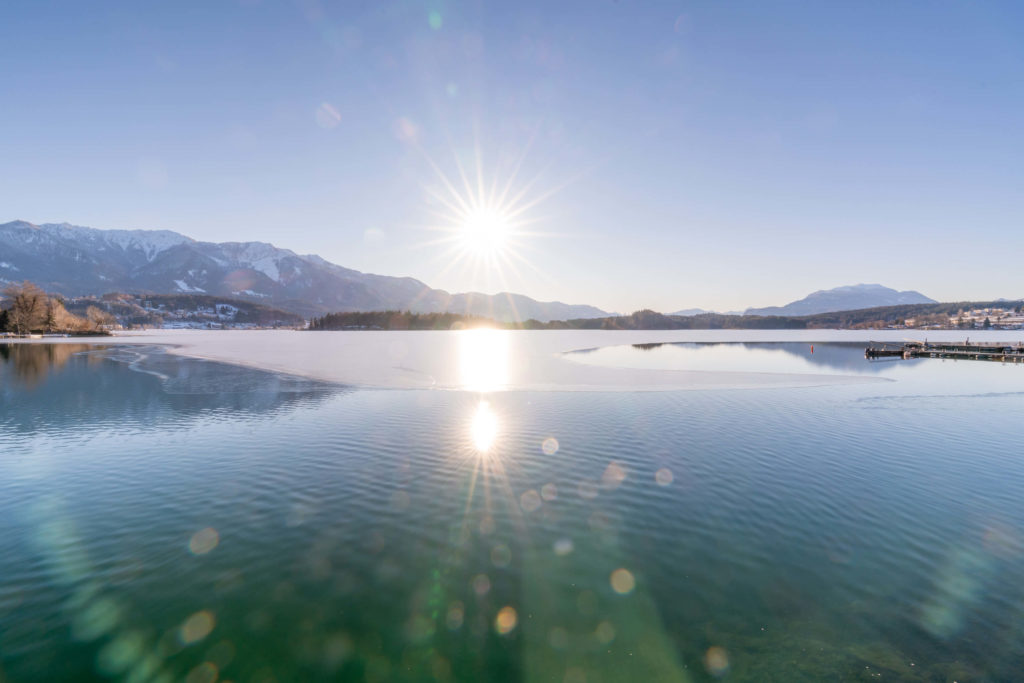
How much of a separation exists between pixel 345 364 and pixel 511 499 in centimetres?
6899

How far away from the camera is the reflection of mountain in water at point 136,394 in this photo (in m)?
36.2

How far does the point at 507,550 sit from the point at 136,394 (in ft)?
163

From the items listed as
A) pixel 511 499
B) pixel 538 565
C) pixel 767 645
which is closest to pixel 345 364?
pixel 511 499

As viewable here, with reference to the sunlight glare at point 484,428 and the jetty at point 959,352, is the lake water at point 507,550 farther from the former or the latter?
the jetty at point 959,352

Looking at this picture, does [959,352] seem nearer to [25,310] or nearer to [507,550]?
[507,550]

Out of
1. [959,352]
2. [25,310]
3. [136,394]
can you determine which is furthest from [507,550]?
[25,310]

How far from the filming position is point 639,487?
22141 mm

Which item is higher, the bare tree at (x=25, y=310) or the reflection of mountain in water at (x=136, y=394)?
the bare tree at (x=25, y=310)

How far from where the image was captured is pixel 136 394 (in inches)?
1882

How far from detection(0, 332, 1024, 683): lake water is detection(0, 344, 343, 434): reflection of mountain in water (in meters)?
1.30

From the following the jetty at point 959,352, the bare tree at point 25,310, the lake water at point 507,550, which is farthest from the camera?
the bare tree at point 25,310

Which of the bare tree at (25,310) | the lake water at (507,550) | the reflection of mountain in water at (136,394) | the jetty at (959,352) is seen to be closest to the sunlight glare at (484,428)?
the lake water at (507,550)

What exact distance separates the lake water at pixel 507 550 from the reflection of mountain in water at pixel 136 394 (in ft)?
4.26

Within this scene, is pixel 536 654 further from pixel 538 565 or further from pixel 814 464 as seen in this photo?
pixel 814 464
